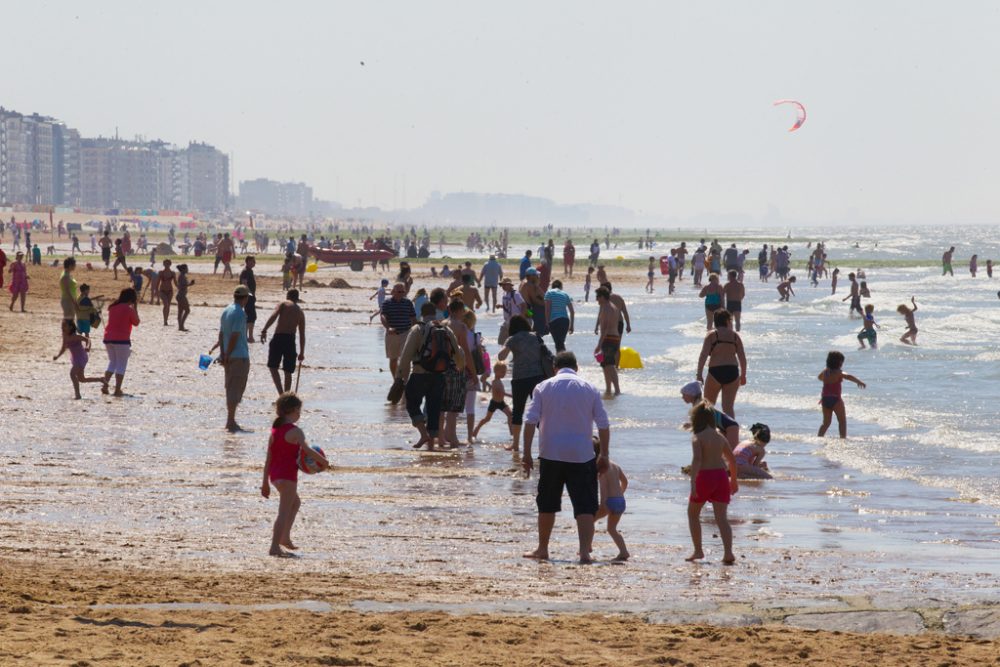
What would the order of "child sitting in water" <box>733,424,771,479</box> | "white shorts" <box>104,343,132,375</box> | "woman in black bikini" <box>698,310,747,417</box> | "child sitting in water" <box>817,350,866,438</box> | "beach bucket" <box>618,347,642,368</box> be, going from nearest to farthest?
"child sitting in water" <box>733,424,771,479</box> < "woman in black bikini" <box>698,310,747,417</box> < "child sitting in water" <box>817,350,866,438</box> < "white shorts" <box>104,343,132,375</box> < "beach bucket" <box>618,347,642,368</box>

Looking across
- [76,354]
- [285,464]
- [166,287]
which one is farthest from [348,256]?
[285,464]

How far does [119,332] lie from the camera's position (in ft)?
55.2

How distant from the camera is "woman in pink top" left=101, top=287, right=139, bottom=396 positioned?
16.7 meters

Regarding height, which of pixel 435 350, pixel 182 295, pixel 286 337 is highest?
pixel 435 350

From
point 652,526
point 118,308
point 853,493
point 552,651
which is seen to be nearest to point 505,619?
point 552,651

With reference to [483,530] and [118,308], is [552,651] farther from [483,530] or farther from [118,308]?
[118,308]

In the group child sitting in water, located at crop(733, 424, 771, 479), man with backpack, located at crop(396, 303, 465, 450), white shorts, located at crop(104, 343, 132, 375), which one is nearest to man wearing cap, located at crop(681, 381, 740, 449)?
child sitting in water, located at crop(733, 424, 771, 479)

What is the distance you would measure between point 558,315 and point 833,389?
17.5ft

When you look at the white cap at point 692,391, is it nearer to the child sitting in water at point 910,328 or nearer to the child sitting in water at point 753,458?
the child sitting in water at point 753,458

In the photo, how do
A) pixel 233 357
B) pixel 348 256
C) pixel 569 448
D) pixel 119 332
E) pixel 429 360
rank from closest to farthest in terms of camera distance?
pixel 569 448 < pixel 429 360 < pixel 233 357 < pixel 119 332 < pixel 348 256

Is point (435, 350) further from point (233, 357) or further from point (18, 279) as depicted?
point (18, 279)

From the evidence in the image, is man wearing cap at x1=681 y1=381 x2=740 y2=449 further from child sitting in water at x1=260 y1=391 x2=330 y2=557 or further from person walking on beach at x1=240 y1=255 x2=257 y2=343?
person walking on beach at x1=240 y1=255 x2=257 y2=343

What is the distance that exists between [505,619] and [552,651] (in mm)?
636

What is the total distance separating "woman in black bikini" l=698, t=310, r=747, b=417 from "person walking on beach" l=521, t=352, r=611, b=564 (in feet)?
17.5
